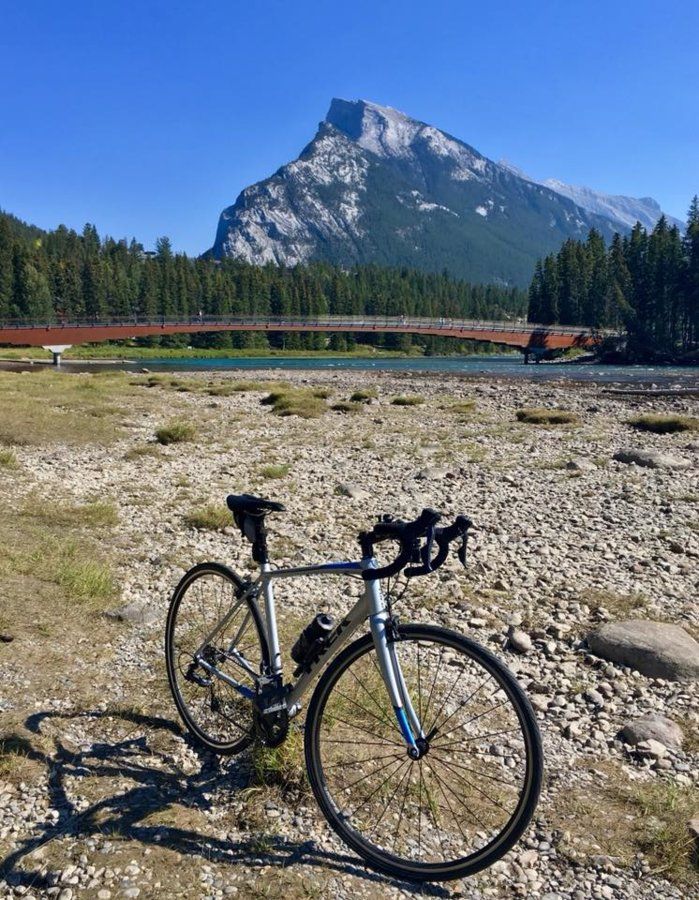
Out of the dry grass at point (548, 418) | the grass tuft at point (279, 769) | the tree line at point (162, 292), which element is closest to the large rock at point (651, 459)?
the dry grass at point (548, 418)

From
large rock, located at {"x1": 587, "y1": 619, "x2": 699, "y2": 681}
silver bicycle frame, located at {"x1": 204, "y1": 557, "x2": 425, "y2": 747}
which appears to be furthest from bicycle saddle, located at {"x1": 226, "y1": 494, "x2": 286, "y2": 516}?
large rock, located at {"x1": 587, "y1": 619, "x2": 699, "y2": 681}

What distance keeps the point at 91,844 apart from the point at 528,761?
2.72m

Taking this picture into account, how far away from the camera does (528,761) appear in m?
3.39

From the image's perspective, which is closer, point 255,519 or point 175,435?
point 255,519

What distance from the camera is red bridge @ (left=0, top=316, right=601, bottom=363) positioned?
3406 inches

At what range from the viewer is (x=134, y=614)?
731 cm

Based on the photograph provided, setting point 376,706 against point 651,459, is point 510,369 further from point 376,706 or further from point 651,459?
point 376,706

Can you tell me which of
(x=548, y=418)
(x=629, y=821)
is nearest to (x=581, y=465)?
(x=548, y=418)

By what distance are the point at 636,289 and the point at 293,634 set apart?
127899mm

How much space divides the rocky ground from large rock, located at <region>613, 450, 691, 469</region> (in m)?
0.09

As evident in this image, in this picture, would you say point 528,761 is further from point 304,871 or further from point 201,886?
point 201,886

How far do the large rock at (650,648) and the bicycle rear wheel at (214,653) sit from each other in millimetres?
4184

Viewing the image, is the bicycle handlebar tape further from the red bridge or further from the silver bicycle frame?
the red bridge

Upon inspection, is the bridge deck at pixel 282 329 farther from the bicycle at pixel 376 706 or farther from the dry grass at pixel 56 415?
the bicycle at pixel 376 706
